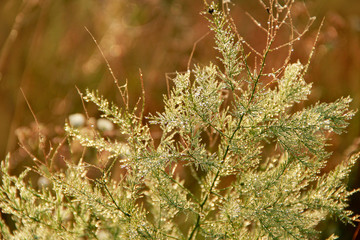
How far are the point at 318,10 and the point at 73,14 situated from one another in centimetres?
140

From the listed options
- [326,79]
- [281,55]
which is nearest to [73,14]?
[281,55]

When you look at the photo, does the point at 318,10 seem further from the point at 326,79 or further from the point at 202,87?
the point at 202,87

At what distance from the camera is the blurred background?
80.3 inches

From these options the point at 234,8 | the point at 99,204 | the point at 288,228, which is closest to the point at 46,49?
the point at 234,8

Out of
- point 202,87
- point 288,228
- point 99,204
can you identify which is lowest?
point 99,204

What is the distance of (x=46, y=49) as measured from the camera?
2369mm

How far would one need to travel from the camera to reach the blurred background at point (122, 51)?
2.04m

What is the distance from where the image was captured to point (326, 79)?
7.16ft

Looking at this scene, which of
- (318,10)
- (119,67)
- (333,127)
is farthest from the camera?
(119,67)

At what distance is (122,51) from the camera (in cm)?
231

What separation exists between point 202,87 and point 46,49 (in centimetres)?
187

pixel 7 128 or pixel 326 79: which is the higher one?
pixel 326 79

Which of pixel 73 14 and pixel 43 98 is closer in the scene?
pixel 43 98

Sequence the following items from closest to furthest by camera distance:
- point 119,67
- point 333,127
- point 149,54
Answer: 1. point 333,127
2. point 119,67
3. point 149,54
